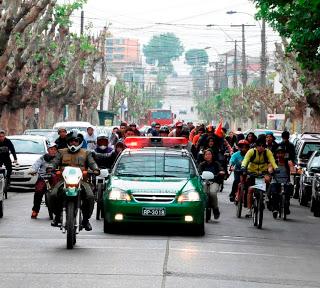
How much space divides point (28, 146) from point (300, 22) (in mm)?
8664

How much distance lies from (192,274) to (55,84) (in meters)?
68.0

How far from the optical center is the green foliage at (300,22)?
30234 mm

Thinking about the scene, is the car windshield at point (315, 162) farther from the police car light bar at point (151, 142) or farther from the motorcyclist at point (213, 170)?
the motorcyclist at point (213, 170)

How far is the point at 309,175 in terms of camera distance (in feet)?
98.1

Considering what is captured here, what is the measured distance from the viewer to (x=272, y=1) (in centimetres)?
3262

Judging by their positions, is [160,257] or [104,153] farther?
[104,153]

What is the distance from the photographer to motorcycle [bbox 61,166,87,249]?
17.1 meters

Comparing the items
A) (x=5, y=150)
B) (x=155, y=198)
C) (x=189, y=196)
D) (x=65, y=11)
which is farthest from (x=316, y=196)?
(x=65, y=11)

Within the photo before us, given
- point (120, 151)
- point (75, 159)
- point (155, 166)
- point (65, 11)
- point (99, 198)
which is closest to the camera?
point (75, 159)

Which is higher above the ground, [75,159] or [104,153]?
[75,159]

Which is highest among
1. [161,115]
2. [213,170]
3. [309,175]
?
[161,115]

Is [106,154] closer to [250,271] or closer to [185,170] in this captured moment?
[185,170]

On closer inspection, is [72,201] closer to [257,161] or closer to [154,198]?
[154,198]

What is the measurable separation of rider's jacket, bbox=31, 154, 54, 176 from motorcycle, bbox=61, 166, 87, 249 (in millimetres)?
4749
